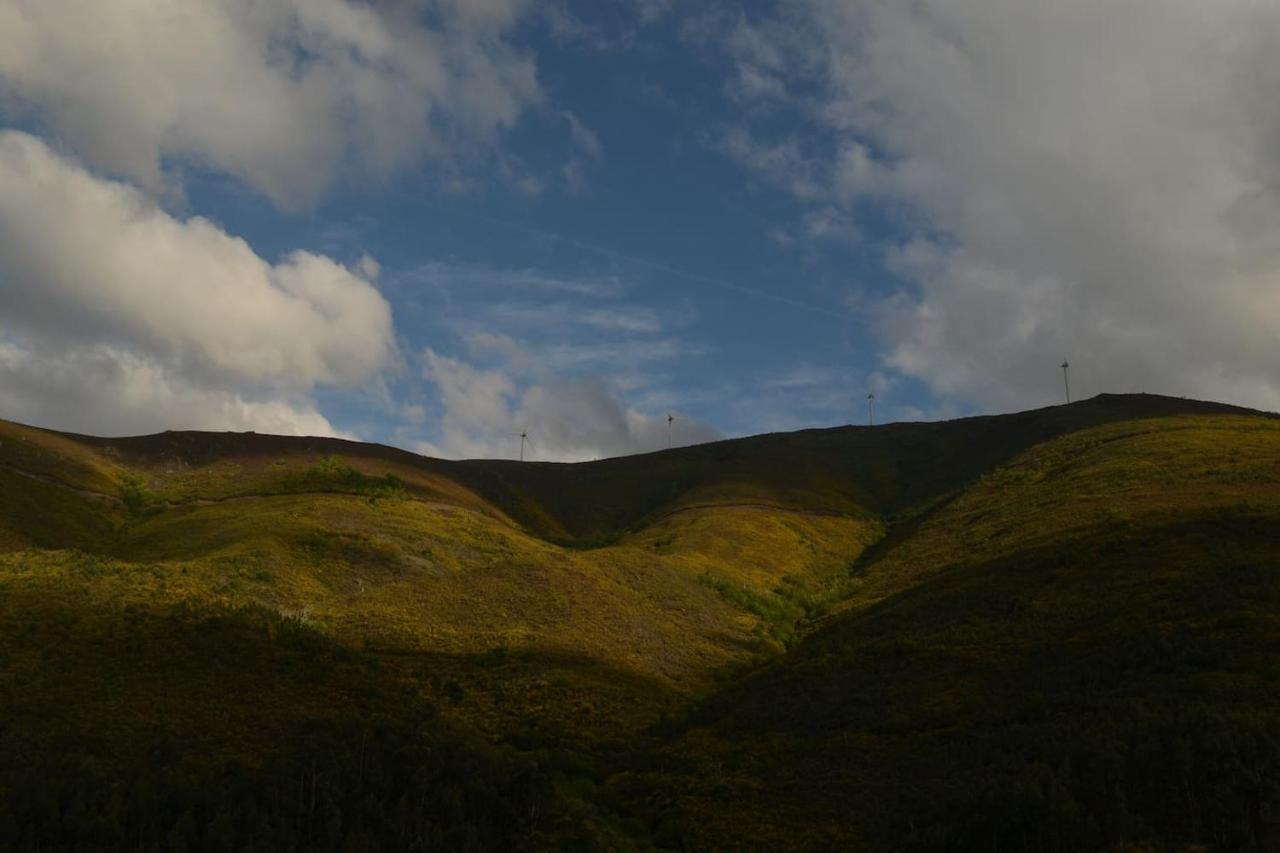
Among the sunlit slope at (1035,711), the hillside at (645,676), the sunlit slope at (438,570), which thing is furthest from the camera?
the sunlit slope at (438,570)

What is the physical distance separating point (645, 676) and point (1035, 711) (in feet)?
61.2

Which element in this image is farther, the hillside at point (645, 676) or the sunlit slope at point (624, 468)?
the sunlit slope at point (624, 468)

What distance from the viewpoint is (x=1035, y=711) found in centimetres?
2520

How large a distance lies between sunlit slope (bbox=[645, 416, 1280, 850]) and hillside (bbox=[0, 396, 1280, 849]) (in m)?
0.12

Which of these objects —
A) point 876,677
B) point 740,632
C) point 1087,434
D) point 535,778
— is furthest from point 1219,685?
point 1087,434

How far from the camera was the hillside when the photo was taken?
1936 centimetres

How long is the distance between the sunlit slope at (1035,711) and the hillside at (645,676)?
4.9 inches

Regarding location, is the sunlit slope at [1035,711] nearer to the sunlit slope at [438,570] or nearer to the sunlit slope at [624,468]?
the sunlit slope at [438,570]

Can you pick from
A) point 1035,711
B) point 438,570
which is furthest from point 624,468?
point 1035,711

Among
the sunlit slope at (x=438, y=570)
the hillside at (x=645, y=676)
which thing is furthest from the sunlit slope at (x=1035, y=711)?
the sunlit slope at (x=438, y=570)

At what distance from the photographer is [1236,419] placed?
10019 cm

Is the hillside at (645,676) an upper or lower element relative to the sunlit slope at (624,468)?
lower

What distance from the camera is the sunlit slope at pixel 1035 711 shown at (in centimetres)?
1788

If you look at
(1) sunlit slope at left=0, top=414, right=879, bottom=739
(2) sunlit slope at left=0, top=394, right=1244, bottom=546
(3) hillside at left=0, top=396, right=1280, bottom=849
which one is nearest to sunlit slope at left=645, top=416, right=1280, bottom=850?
(3) hillside at left=0, top=396, right=1280, bottom=849
